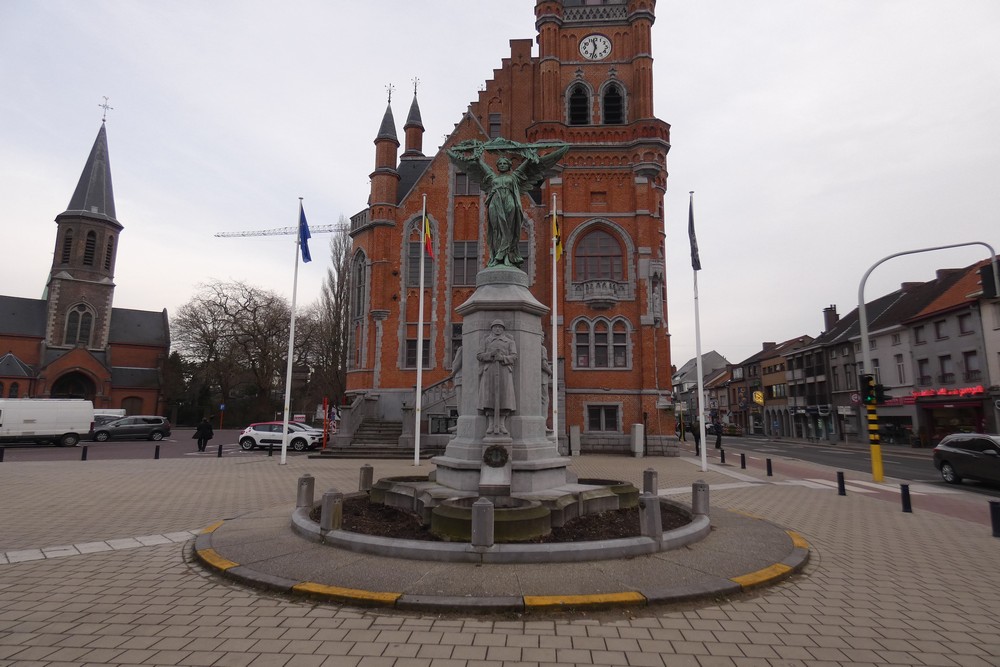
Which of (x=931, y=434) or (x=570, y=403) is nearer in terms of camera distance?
(x=570, y=403)

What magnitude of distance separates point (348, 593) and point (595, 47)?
32814mm

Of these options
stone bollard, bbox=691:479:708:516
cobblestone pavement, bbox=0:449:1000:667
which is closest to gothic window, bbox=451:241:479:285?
cobblestone pavement, bbox=0:449:1000:667

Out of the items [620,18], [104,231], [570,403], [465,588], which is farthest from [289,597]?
[104,231]

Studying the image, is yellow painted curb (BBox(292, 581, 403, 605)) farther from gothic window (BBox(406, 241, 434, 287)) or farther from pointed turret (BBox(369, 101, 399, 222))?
pointed turret (BBox(369, 101, 399, 222))

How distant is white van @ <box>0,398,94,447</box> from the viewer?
2611cm

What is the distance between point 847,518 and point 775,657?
7436 millimetres

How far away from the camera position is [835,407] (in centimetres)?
4619

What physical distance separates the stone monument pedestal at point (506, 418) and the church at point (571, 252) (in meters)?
16.0

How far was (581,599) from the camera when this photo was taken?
15.6 feet

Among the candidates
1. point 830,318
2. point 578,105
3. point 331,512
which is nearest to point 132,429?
point 578,105

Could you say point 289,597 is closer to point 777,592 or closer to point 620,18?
point 777,592

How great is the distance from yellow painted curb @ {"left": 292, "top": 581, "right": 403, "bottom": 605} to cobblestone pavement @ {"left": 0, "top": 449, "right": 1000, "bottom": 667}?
11cm

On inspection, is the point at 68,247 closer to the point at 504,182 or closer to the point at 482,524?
the point at 504,182

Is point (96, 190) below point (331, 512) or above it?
above
